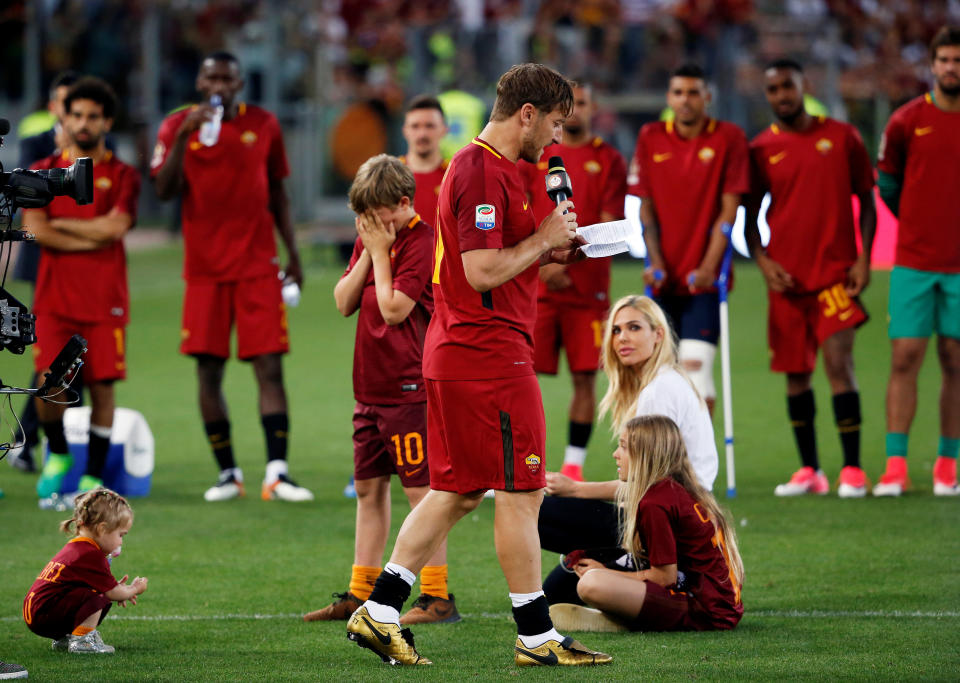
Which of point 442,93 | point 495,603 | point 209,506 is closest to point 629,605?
point 495,603

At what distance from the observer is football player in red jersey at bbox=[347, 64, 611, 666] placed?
4660mm

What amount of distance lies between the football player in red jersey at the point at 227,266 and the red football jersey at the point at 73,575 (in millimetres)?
3104

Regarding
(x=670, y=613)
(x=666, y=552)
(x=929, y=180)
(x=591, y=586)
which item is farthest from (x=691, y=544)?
(x=929, y=180)

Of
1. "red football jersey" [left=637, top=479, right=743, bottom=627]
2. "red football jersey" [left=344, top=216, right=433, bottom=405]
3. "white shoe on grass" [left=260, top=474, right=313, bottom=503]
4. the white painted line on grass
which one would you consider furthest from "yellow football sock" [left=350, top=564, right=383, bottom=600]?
"white shoe on grass" [left=260, top=474, right=313, bottom=503]

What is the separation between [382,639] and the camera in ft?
15.7

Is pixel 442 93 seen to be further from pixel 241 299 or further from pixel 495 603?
pixel 495 603

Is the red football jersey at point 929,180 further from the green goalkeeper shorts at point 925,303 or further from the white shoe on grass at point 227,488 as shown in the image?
the white shoe on grass at point 227,488

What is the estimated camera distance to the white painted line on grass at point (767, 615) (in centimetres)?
548

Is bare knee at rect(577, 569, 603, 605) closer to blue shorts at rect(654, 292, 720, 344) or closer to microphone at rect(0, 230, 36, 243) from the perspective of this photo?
microphone at rect(0, 230, 36, 243)

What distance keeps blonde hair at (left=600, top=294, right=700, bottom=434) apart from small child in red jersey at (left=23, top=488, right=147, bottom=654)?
83.6 inches

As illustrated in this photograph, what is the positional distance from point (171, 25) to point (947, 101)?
80.3 ft

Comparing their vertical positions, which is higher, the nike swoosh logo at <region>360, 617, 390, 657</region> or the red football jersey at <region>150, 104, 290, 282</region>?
the red football jersey at <region>150, 104, 290, 282</region>

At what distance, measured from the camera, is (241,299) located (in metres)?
8.25

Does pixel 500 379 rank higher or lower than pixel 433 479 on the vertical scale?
higher
